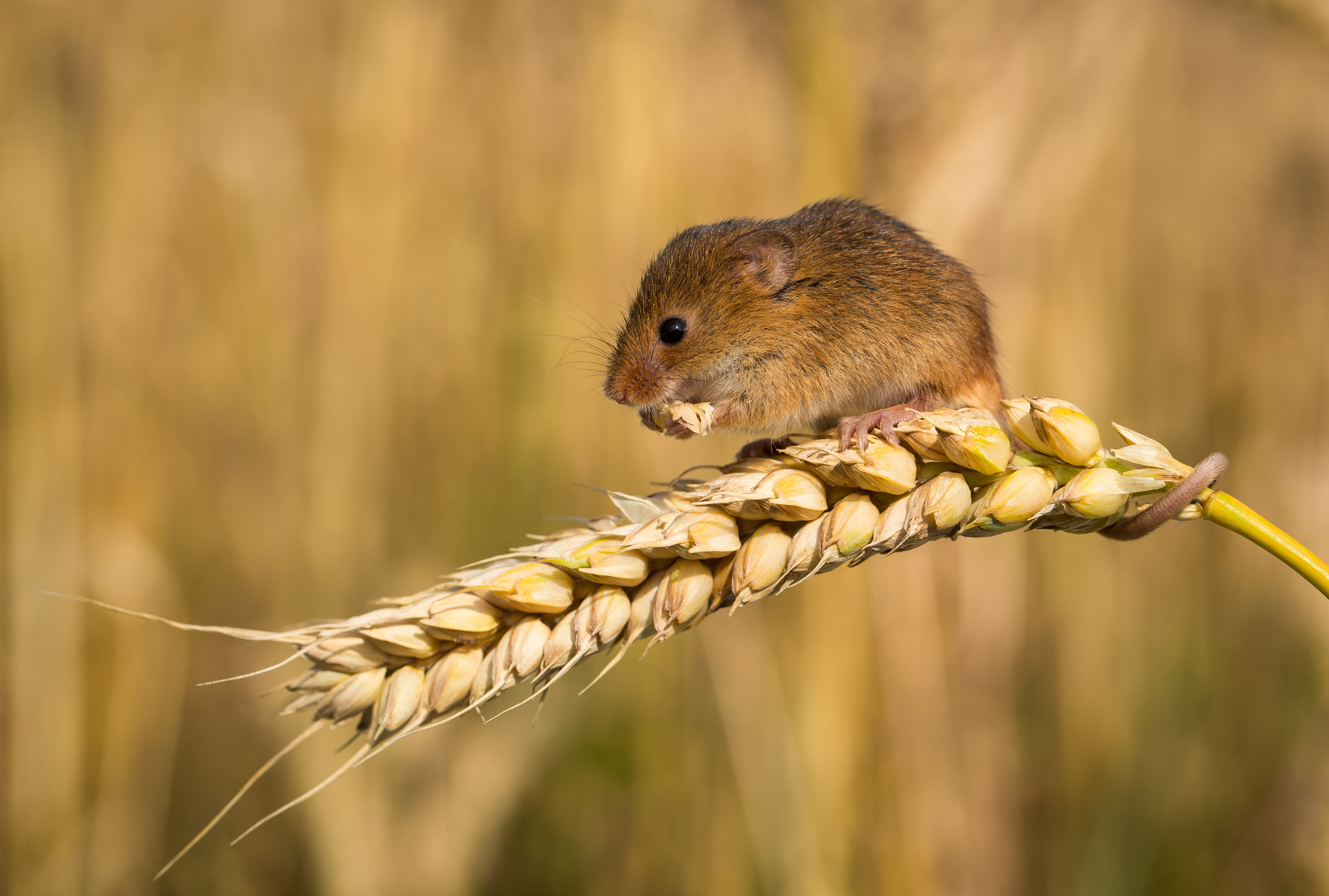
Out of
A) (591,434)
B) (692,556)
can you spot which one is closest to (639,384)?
(591,434)

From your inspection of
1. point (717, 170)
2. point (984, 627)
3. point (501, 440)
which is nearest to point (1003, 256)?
point (984, 627)

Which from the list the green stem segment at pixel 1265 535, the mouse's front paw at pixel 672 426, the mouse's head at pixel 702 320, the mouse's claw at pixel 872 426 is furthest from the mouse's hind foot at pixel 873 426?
the mouse's head at pixel 702 320

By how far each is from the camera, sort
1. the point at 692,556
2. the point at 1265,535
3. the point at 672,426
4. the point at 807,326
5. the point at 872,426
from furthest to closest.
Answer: the point at 807,326, the point at 672,426, the point at 872,426, the point at 692,556, the point at 1265,535

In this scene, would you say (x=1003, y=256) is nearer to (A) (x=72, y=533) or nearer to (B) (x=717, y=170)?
(B) (x=717, y=170)

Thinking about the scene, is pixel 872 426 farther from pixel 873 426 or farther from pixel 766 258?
pixel 766 258

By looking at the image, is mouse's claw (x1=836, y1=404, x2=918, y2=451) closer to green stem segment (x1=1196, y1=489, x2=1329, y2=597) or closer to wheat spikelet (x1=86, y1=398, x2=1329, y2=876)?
wheat spikelet (x1=86, y1=398, x2=1329, y2=876)

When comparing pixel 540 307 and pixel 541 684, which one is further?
pixel 540 307
